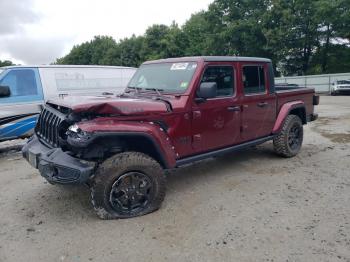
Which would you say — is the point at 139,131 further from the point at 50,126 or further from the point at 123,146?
the point at 50,126

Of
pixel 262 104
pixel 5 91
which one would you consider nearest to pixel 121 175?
pixel 262 104

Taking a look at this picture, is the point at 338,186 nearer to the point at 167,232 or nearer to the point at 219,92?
the point at 219,92

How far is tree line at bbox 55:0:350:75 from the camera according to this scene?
32656 mm

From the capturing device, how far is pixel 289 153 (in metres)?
6.35

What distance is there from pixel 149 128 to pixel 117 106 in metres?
0.47

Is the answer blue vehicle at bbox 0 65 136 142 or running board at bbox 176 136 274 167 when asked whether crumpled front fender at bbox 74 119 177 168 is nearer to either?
running board at bbox 176 136 274 167

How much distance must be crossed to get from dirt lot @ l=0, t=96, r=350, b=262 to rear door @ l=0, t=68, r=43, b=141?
1.65m

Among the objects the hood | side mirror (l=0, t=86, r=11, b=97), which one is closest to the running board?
the hood

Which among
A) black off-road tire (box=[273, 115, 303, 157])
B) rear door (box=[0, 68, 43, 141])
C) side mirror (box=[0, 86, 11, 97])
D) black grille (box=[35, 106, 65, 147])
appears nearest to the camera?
black grille (box=[35, 106, 65, 147])

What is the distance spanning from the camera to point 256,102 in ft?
18.0

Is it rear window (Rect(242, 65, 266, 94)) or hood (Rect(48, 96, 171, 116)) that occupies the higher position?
rear window (Rect(242, 65, 266, 94))

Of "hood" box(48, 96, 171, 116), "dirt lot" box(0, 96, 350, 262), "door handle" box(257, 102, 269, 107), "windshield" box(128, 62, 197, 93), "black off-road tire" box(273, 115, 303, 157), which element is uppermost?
"windshield" box(128, 62, 197, 93)

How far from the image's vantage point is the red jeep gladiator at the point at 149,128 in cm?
369

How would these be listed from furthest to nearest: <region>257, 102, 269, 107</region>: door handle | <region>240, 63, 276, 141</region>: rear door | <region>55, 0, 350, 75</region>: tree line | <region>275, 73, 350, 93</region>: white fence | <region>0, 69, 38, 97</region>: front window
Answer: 1. <region>55, 0, 350, 75</region>: tree line
2. <region>275, 73, 350, 93</region>: white fence
3. <region>0, 69, 38, 97</region>: front window
4. <region>257, 102, 269, 107</region>: door handle
5. <region>240, 63, 276, 141</region>: rear door
